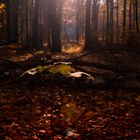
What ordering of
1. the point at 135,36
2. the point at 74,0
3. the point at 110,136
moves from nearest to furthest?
the point at 110,136 < the point at 135,36 < the point at 74,0

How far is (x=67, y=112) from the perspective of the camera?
5875 millimetres

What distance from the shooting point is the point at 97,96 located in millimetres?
7133

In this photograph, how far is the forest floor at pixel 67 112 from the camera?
478 cm

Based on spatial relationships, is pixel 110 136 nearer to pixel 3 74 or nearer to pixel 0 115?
pixel 0 115

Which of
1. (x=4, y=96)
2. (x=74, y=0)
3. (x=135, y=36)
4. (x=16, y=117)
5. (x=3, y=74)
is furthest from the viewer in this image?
(x=74, y=0)

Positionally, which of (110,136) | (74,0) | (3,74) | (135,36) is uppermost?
(74,0)

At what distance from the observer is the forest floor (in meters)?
4.78

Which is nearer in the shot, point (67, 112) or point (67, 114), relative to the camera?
point (67, 114)

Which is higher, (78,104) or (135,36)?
(135,36)

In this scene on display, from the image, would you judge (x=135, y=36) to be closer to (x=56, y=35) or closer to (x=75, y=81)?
(x=56, y=35)

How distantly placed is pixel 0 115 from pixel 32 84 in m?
2.45

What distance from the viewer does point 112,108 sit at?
617 cm

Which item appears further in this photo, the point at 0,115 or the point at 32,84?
the point at 32,84

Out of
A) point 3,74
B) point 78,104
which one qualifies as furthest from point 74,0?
point 78,104
